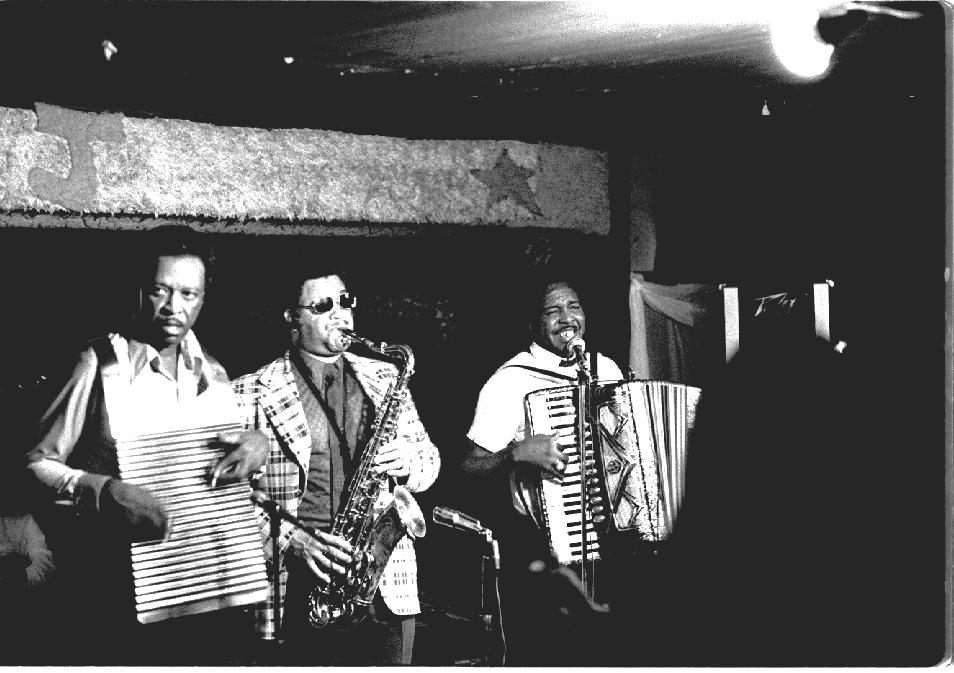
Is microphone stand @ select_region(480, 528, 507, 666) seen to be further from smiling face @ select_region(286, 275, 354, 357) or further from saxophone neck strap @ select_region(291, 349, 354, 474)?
smiling face @ select_region(286, 275, 354, 357)

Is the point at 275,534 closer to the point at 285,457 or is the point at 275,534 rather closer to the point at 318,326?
the point at 285,457

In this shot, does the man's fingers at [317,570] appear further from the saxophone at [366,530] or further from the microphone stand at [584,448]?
the microphone stand at [584,448]

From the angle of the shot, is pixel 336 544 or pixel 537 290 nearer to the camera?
pixel 336 544

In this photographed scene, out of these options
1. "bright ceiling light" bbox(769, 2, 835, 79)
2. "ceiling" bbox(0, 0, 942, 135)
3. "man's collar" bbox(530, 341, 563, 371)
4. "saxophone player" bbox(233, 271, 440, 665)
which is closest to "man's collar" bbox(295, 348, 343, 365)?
"saxophone player" bbox(233, 271, 440, 665)

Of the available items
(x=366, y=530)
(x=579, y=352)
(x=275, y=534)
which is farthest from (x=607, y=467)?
(x=275, y=534)

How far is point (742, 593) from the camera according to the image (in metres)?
3.85

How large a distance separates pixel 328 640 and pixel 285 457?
728 mm

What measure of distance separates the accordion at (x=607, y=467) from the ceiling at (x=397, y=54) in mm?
1372

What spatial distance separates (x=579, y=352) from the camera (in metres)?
4.30

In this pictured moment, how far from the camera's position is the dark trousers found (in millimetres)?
3777

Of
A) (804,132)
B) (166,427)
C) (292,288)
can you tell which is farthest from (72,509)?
(804,132)

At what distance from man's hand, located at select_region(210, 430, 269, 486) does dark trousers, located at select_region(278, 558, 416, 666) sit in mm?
409

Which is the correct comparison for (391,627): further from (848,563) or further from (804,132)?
(804,132)

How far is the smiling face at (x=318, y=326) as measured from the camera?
4000mm
